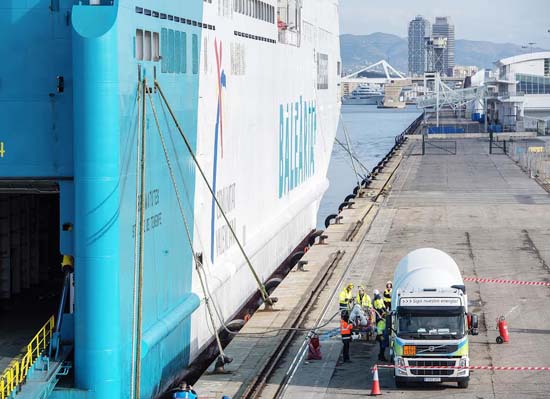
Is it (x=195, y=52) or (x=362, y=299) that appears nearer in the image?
(x=195, y=52)

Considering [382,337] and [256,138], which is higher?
Result: [256,138]

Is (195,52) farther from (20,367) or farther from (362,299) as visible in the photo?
(20,367)

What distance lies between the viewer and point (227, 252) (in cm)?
2434

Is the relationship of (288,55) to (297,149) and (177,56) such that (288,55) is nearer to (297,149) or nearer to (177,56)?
(297,149)

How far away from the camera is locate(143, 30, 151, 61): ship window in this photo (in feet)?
56.0

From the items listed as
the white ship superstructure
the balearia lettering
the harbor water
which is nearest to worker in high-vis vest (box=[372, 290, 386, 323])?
the white ship superstructure

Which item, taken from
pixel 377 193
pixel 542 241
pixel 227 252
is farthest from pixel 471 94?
pixel 227 252

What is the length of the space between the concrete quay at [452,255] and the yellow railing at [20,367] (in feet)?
10.5

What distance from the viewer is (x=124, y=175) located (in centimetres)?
1616

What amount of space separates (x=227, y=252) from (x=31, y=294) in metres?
4.84

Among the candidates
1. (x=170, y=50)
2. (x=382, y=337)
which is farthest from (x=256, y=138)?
(x=170, y=50)

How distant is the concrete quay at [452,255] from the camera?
1955cm

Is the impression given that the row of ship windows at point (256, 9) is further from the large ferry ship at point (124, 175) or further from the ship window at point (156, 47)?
the ship window at point (156, 47)

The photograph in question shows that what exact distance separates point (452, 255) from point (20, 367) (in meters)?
19.3
